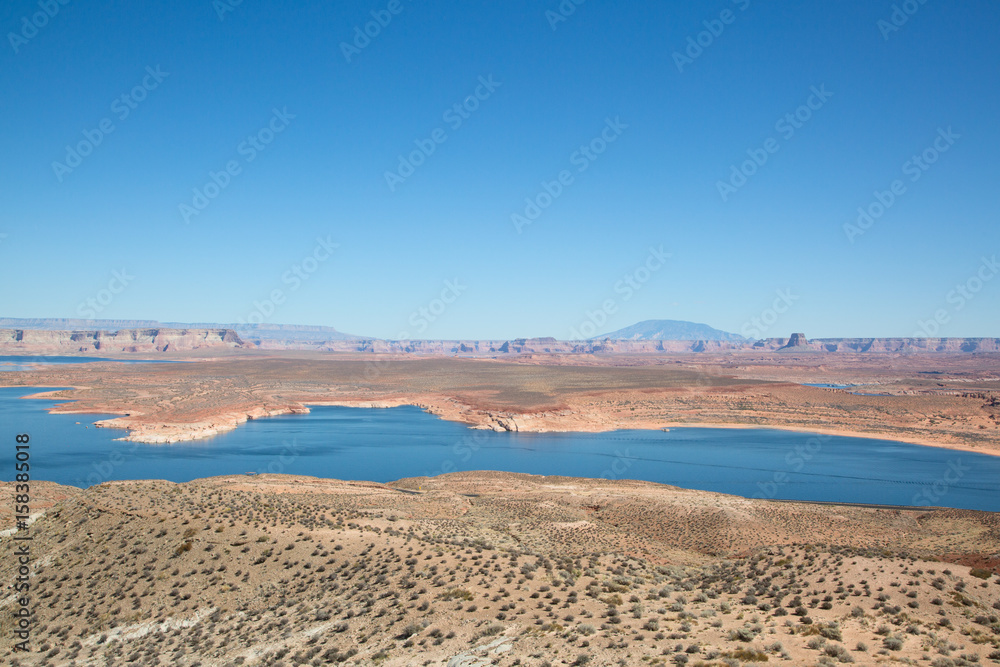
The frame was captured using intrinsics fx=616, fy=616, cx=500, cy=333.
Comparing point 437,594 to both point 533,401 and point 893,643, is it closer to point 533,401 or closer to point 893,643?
point 893,643

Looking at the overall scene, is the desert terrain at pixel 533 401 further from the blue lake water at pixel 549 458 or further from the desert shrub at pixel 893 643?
the desert shrub at pixel 893 643

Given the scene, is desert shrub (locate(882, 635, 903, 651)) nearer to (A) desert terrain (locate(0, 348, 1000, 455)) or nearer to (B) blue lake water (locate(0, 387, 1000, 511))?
(B) blue lake water (locate(0, 387, 1000, 511))

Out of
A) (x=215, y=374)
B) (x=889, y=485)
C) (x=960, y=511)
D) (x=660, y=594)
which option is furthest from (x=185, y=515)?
(x=215, y=374)

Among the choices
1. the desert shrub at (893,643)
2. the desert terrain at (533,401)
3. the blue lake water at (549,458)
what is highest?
the desert shrub at (893,643)

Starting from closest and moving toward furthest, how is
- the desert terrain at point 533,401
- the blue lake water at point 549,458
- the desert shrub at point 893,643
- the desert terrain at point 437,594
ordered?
the desert shrub at point 893,643 < the desert terrain at point 437,594 < the blue lake water at point 549,458 < the desert terrain at point 533,401

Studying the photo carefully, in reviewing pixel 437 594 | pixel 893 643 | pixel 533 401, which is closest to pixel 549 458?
pixel 533 401

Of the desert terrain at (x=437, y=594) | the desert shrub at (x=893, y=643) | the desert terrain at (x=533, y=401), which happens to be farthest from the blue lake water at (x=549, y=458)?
the desert shrub at (x=893, y=643)
